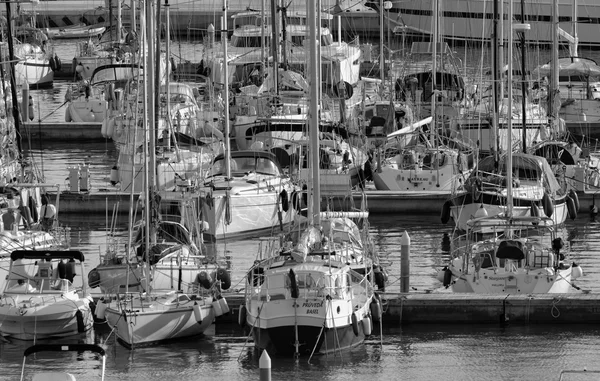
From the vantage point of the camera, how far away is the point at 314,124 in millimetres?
37281

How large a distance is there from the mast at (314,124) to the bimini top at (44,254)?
4861mm

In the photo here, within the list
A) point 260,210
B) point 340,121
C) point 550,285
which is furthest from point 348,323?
point 340,121

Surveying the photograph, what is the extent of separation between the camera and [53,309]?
3484 centimetres

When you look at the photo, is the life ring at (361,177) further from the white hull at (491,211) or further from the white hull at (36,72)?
the white hull at (36,72)

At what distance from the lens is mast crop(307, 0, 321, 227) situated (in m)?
36.7

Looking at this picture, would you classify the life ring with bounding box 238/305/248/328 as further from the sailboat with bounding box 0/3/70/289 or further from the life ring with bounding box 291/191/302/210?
the life ring with bounding box 291/191/302/210

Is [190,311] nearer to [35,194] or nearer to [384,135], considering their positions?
[35,194]

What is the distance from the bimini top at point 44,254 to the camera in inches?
1411

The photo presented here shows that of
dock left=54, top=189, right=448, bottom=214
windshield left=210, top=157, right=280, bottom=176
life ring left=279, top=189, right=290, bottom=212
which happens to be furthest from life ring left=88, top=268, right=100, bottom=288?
dock left=54, top=189, right=448, bottom=214

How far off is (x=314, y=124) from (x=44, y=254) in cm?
618

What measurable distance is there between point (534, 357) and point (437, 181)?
56.6ft

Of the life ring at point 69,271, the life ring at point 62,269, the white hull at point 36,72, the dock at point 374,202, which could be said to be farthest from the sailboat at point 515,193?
the white hull at point 36,72

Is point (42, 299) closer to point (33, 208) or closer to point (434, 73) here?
point (33, 208)

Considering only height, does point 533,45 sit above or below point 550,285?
above
